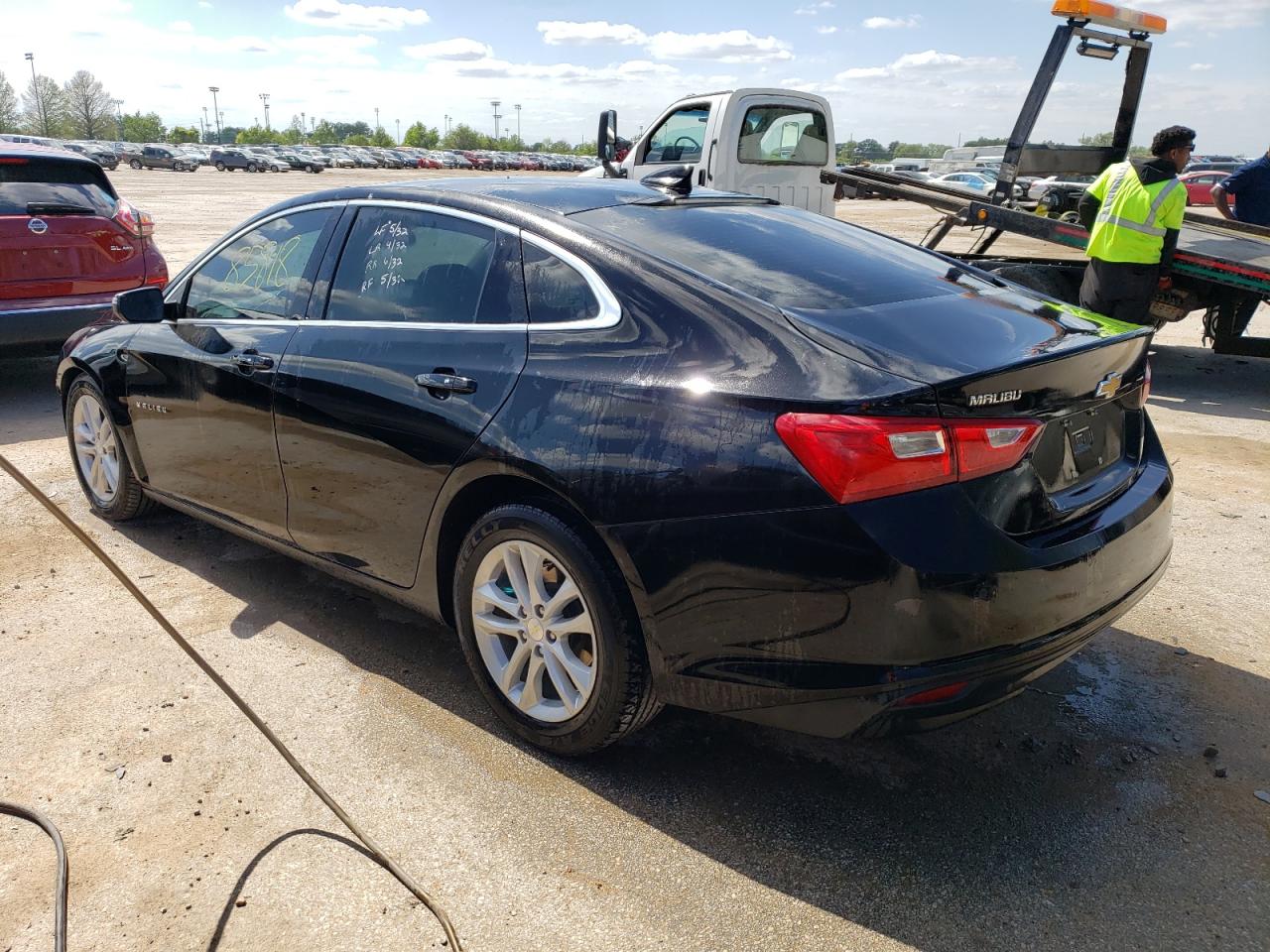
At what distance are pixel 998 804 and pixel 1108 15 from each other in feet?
26.2

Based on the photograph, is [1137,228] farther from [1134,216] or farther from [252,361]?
[252,361]

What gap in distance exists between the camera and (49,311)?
7098 millimetres

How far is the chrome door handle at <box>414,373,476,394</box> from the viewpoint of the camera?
2.97 m

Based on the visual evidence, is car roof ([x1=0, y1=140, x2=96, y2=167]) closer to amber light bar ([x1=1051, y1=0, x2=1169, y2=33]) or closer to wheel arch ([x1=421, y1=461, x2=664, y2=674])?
wheel arch ([x1=421, y1=461, x2=664, y2=674])

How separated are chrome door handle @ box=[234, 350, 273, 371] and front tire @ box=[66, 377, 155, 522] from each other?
1.23 meters

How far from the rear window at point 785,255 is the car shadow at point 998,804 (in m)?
1.36

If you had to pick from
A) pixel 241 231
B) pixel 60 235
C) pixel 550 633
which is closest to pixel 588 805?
pixel 550 633

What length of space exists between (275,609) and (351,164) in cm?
9675

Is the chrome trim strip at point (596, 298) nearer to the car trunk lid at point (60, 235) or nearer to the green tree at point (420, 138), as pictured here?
the car trunk lid at point (60, 235)

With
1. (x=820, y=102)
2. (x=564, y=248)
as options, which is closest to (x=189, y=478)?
(x=564, y=248)

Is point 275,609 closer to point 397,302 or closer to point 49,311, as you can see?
point 397,302

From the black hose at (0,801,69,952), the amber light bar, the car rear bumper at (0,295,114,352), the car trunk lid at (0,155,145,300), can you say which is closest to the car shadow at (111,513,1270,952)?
the black hose at (0,801,69,952)

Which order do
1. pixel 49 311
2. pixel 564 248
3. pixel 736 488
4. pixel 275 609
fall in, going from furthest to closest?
1. pixel 49 311
2. pixel 275 609
3. pixel 564 248
4. pixel 736 488

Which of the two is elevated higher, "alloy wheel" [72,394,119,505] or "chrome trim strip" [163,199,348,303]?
"chrome trim strip" [163,199,348,303]
